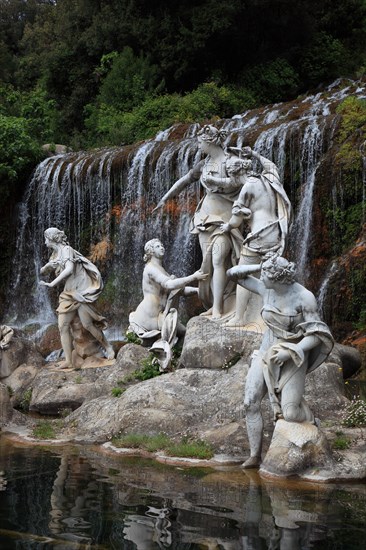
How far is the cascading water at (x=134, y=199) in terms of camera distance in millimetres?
20875

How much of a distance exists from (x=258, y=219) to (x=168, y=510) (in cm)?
476

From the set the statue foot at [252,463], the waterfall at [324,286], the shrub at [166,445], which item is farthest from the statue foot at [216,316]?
the waterfall at [324,286]

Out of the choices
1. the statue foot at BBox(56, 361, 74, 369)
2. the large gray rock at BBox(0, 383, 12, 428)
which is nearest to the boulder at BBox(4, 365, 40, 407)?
the statue foot at BBox(56, 361, 74, 369)

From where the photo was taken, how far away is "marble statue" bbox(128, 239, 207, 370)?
1212 centimetres

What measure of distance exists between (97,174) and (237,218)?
1354cm

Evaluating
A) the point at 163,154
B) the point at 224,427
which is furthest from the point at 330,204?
the point at 224,427

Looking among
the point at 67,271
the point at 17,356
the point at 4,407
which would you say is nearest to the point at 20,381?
the point at 17,356

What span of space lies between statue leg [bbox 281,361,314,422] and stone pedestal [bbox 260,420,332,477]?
0.07m

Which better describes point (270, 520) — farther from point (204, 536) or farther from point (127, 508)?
point (127, 508)

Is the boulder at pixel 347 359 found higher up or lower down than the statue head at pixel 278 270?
lower down

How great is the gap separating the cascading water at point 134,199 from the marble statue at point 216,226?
7938mm

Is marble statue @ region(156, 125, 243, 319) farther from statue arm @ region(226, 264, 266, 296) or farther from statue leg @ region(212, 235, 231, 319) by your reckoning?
statue arm @ region(226, 264, 266, 296)

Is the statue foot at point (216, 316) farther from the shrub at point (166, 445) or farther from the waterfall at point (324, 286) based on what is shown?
the waterfall at point (324, 286)

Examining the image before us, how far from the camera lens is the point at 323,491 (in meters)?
7.61
